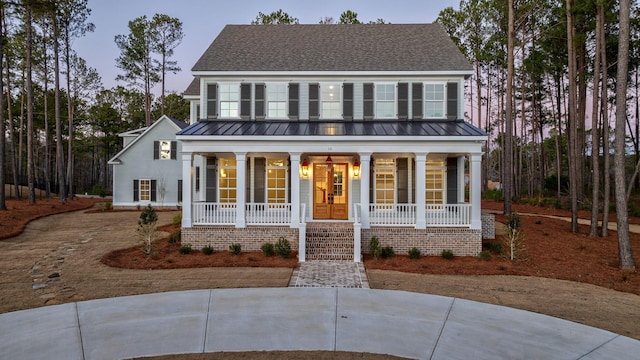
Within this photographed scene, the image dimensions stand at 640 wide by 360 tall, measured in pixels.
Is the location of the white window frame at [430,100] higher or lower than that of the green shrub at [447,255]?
higher

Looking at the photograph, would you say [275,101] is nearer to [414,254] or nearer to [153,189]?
[414,254]

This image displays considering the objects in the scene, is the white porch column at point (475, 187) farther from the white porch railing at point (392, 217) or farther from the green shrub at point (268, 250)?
the green shrub at point (268, 250)

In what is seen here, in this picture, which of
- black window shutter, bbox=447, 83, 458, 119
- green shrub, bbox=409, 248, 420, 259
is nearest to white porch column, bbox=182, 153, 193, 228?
green shrub, bbox=409, 248, 420, 259

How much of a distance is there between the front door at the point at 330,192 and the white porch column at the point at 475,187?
4829 mm

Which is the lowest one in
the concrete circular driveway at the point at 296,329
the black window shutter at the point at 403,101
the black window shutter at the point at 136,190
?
the concrete circular driveway at the point at 296,329

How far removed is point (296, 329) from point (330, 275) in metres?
3.42

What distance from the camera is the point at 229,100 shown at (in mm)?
14320

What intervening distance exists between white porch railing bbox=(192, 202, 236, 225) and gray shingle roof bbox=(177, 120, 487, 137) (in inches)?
102

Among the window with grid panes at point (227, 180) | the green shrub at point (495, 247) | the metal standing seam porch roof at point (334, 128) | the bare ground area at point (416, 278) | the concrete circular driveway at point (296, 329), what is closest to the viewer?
the concrete circular driveway at point (296, 329)

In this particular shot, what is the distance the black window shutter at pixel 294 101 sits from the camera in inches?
558

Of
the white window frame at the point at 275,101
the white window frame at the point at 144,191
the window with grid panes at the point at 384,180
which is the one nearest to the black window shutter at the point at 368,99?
the window with grid panes at the point at 384,180

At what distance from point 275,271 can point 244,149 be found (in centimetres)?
473

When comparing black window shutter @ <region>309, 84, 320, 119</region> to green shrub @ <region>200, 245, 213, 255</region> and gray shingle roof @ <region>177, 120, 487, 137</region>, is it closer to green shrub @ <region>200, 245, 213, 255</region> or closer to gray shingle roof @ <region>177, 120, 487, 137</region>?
gray shingle roof @ <region>177, 120, 487, 137</region>

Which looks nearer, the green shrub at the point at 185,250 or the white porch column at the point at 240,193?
the green shrub at the point at 185,250
